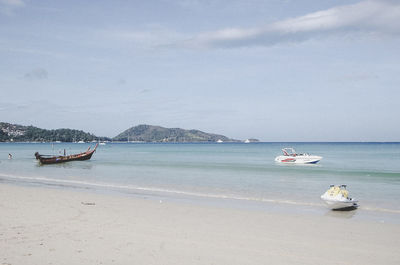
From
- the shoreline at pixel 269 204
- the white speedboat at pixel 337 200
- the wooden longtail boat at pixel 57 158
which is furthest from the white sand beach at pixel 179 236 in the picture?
the wooden longtail boat at pixel 57 158

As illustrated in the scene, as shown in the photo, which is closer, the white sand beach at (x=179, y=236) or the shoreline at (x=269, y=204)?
the white sand beach at (x=179, y=236)

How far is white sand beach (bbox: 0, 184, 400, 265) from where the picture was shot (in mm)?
6809

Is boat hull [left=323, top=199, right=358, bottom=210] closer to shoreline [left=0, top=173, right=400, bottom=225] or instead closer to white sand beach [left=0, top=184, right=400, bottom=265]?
shoreline [left=0, top=173, right=400, bottom=225]

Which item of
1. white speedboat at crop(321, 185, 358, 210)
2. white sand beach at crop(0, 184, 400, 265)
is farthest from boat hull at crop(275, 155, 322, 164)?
white sand beach at crop(0, 184, 400, 265)

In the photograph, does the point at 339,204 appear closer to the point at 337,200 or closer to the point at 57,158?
the point at 337,200

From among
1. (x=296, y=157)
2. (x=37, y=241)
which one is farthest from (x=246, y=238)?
(x=296, y=157)

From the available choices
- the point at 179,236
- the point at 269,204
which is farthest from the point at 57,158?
the point at 179,236

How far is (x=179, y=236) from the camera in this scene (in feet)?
27.7

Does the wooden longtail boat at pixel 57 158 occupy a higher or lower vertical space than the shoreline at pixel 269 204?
higher

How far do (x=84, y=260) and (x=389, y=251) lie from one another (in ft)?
20.2

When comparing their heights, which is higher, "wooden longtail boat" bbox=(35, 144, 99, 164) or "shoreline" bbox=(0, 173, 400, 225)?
"wooden longtail boat" bbox=(35, 144, 99, 164)

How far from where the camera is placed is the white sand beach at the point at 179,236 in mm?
6809

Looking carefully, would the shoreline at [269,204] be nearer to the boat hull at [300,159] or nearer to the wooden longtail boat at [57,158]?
the wooden longtail boat at [57,158]

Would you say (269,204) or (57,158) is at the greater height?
(57,158)
